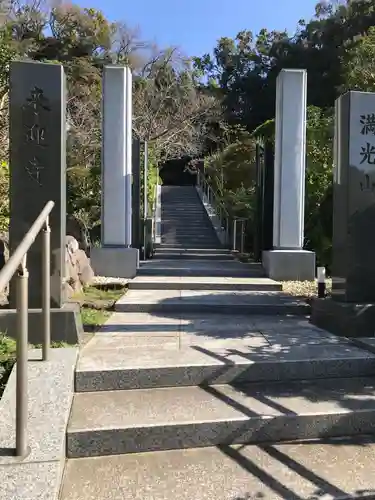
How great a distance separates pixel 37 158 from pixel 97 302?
2.40m

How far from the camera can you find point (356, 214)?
4.31 m

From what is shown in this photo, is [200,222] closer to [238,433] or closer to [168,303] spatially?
[168,303]

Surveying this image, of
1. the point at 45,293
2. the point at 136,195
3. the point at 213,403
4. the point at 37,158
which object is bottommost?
the point at 213,403

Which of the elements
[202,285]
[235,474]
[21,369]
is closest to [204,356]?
[235,474]

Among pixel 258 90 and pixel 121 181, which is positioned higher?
pixel 258 90

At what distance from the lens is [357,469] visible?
7.99ft

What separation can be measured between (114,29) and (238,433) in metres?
23.2

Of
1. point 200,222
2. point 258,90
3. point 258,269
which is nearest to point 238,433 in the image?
point 258,269

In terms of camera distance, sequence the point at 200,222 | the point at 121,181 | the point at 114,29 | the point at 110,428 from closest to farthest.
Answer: the point at 110,428
the point at 121,181
the point at 200,222
the point at 114,29

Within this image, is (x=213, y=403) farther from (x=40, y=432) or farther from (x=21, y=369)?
(x=21, y=369)

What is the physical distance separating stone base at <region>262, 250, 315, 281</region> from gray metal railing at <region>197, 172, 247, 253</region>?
10.5 ft

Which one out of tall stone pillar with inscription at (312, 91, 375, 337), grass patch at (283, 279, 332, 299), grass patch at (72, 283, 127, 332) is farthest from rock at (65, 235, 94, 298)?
tall stone pillar with inscription at (312, 91, 375, 337)

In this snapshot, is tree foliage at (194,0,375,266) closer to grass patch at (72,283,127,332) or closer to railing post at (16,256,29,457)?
grass patch at (72,283,127,332)

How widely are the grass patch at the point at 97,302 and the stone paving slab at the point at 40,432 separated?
1.43 metres
